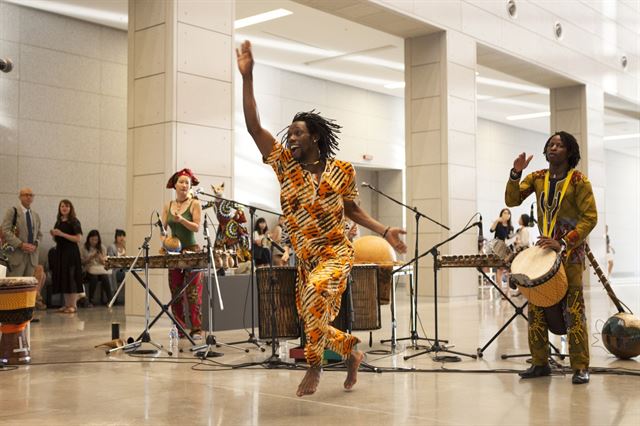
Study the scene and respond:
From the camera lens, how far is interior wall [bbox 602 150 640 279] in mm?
35250

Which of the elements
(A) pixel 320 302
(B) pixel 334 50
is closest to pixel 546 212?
(A) pixel 320 302

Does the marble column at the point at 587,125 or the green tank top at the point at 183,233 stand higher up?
the marble column at the point at 587,125

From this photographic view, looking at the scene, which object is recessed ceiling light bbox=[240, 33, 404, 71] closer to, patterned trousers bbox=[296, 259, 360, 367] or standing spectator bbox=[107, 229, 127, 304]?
standing spectator bbox=[107, 229, 127, 304]

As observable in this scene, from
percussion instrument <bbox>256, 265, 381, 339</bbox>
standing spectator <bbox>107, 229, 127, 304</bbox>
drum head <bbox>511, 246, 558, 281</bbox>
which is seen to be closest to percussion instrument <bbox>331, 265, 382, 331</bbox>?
percussion instrument <bbox>256, 265, 381, 339</bbox>

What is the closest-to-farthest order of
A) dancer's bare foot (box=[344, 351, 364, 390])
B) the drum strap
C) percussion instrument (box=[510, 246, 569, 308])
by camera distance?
dancer's bare foot (box=[344, 351, 364, 390]), percussion instrument (box=[510, 246, 569, 308]), the drum strap

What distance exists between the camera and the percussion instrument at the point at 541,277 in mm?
5477

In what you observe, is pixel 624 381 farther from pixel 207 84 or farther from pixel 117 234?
pixel 117 234

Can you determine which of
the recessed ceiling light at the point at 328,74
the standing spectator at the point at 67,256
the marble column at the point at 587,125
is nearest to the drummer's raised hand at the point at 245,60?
the standing spectator at the point at 67,256

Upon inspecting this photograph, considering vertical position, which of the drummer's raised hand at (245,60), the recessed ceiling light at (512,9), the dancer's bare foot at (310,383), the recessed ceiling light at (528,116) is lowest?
the dancer's bare foot at (310,383)

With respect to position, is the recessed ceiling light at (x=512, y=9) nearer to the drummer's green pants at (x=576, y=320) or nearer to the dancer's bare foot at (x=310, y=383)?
the drummer's green pants at (x=576, y=320)

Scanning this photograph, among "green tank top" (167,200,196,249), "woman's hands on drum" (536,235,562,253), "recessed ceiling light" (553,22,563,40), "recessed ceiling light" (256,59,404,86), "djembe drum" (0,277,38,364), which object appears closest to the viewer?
"woman's hands on drum" (536,235,562,253)

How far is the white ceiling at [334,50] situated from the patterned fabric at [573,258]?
9.74 metres

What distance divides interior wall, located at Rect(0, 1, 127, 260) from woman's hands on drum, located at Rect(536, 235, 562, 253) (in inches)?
433

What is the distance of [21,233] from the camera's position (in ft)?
38.9
